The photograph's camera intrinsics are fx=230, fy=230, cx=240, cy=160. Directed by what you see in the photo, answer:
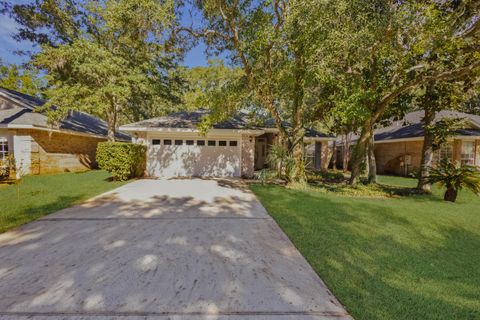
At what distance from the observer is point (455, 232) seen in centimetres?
490

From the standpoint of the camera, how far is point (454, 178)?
310 inches

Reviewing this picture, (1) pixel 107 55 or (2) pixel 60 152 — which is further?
(2) pixel 60 152

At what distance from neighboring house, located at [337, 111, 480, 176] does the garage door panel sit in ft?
32.1

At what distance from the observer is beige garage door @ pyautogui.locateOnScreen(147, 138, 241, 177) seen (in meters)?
12.6

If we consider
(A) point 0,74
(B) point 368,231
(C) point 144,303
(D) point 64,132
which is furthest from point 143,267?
(A) point 0,74

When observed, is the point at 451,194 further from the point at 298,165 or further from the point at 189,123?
the point at 189,123

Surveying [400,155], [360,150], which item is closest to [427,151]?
[360,150]

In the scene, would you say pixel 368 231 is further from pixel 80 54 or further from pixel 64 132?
pixel 64 132

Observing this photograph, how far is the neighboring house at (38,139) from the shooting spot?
12.1 m

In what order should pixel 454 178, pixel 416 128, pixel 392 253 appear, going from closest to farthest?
1. pixel 392 253
2. pixel 454 178
3. pixel 416 128

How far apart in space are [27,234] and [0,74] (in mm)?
34923

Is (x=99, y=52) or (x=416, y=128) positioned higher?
(x=99, y=52)

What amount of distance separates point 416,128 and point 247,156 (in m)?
13.1

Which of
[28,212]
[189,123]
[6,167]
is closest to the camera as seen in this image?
[28,212]
